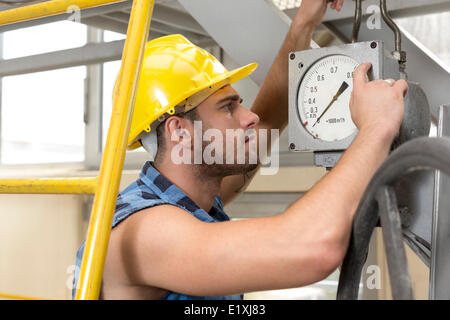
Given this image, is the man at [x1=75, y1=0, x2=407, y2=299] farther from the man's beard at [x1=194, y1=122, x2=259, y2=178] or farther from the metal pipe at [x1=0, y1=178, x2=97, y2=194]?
the metal pipe at [x1=0, y1=178, x2=97, y2=194]

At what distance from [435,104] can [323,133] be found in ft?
1.53

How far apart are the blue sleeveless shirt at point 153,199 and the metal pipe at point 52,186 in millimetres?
205

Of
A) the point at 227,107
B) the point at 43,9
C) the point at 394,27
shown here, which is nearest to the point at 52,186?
the point at 43,9

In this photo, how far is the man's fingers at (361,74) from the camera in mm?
1095

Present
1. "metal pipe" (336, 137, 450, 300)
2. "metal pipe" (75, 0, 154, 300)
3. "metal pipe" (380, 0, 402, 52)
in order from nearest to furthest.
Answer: "metal pipe" (336, 137, 450, 300) < "metal pipe" (75, 0, 154, 300) < "metal pipe" (380, 0, 402, 52)

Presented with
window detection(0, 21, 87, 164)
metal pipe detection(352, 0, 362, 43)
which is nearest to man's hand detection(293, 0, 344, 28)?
metal pipe detection(352, 0, 362, 43)

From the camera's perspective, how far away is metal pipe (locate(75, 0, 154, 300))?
96cm

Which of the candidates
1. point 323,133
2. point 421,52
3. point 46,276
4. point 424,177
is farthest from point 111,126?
point 46,276

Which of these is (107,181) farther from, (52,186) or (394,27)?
(394,27)

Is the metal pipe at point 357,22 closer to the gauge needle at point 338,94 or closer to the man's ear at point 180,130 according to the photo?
the gauge needle at point 338,94

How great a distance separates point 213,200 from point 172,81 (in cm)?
40

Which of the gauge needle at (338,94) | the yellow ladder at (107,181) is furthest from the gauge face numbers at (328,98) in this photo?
the yellow ladder at (107,181)

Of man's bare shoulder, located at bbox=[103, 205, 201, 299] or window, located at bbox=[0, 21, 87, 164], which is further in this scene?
window, located at bbox=[0, 21, 87, 164]

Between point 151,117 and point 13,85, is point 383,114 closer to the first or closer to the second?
point 151,117
